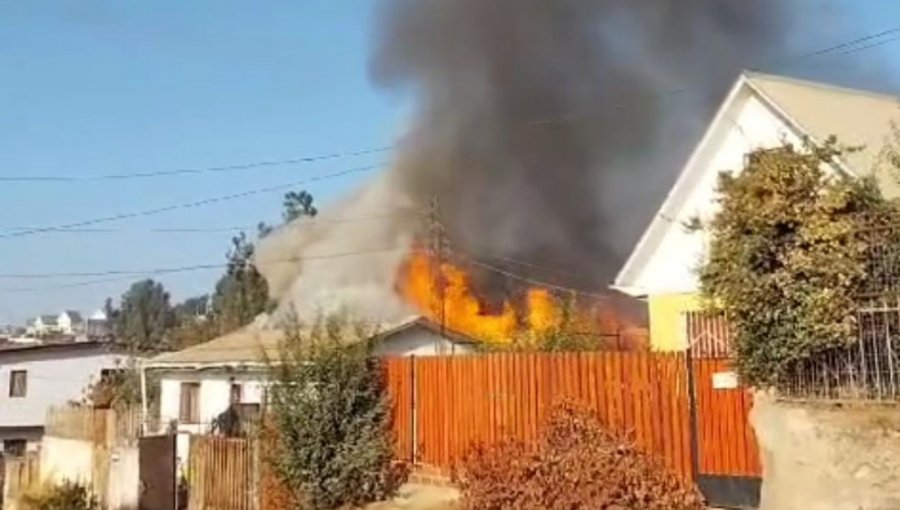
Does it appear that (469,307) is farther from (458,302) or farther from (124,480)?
(124,480)

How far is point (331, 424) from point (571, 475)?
18.4 feet

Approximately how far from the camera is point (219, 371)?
95.7 ft

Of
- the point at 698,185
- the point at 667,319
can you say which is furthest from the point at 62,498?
the point at 698,185

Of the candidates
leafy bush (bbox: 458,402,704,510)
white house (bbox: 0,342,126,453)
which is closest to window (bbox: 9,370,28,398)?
white house (bbox: 0,342,126,453)

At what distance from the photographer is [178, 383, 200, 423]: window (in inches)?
1198

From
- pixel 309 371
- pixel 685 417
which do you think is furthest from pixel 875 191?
pixel 309 371

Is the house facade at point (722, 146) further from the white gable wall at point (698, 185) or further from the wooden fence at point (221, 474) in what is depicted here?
the wooden fence at point (221, 474)

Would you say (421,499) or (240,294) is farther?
(240,294)

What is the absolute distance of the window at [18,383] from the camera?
41.8 meters

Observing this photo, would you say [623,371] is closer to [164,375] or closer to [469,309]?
[164,375]

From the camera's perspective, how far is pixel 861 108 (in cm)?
2155

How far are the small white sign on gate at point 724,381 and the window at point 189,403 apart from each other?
20.7 meters

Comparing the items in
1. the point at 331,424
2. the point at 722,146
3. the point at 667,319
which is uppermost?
the point at 722,146

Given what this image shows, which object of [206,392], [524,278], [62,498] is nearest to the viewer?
[62,498]
